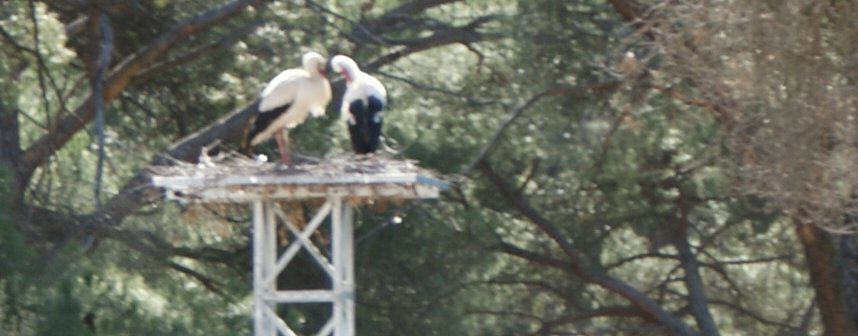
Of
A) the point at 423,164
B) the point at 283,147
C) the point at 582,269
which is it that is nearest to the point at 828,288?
the point at 582,269

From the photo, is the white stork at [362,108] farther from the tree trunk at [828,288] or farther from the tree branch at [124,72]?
the tree trunk at [828,288]

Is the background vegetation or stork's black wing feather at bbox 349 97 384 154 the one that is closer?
stork's black wing feather at bbox 349 97 384 154

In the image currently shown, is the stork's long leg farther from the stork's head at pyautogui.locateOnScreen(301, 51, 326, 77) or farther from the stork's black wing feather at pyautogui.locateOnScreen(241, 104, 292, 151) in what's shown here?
the stork's head at pyautogui.locateOnScreen(301, 51, 326, 77)

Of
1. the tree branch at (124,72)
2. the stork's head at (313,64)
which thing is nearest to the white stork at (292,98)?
the stork's head at (313,64)

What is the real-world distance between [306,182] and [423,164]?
4.21 m

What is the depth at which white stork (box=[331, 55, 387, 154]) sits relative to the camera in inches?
424

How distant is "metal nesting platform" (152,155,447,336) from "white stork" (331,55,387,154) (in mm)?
742

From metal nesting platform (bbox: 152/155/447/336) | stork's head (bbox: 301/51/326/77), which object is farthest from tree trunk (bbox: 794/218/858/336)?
metal nesting platform (bbox: 152/155/447/336)

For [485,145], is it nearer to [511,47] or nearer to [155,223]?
[511,47]

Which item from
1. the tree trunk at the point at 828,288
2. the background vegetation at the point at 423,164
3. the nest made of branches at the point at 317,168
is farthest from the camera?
the tree trunk at the point at 828,288

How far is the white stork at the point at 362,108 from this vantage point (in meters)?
10.8

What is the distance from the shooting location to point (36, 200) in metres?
12.7

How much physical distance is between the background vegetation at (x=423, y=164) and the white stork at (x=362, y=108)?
95 centimetres

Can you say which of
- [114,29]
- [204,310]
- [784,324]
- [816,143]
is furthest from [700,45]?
[784,324]
